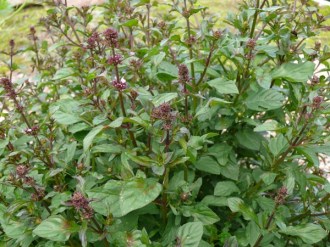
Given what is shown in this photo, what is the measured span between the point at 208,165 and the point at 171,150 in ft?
0.52

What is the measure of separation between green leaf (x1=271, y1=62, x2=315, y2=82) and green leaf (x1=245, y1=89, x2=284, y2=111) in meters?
0.07

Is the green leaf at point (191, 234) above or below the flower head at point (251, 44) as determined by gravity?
below

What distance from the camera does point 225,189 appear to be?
1626 millimetres

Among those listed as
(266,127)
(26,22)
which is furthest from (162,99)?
(26,22)

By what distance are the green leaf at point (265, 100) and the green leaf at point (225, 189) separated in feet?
0.94

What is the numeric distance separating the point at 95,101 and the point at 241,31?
66cm

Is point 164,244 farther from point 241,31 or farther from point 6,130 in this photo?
point 241,31

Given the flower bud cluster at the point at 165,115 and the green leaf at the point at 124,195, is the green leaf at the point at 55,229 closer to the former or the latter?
→ the green leaf at the point at 124,195

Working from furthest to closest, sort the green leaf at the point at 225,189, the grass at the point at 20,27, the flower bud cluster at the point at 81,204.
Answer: the grass at the point at 20,27 < the green leaf at the point at 225,189 < the flower bud cluster at the point at 81,204

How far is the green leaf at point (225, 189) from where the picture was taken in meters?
1.62

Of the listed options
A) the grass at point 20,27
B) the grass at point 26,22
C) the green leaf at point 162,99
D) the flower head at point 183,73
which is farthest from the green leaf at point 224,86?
the grass at point 20,27

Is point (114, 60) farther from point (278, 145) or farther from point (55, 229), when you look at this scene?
point (278, 145)

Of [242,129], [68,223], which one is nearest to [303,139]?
[242,129]

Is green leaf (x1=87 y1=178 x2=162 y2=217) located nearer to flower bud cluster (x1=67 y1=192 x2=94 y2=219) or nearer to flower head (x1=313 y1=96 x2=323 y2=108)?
flower bud cluster (x1=67 y1=192 x2=94 y2=219)
